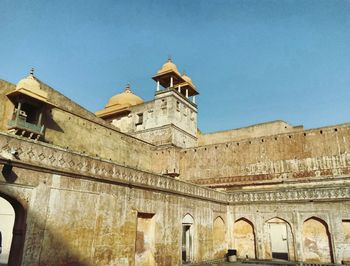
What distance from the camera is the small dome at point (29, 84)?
13.6 m

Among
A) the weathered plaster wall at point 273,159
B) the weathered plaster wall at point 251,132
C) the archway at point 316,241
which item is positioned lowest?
the archway at point 316,241

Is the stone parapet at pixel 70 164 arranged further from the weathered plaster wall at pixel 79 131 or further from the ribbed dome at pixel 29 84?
the ribbed dome at pixel 29 84

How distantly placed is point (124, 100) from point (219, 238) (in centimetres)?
1941

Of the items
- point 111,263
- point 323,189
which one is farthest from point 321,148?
point 111,263

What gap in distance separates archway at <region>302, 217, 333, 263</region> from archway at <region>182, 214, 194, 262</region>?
5.63 metres

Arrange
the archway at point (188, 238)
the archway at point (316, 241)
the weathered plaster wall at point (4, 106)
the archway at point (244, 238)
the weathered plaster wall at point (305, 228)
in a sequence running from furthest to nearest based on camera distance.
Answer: the archway at point (244, 238), the weathered plaster wall at point (4, 106), the archway at point (316, 241), the weathered plaster wall at point (305, 228), the archway at point (188, 238)

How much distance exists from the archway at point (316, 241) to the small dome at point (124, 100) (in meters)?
20.2

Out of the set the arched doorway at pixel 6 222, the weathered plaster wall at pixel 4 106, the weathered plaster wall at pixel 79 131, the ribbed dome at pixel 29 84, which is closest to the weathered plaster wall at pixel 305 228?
the weathered plaster wall at pixel 79 131

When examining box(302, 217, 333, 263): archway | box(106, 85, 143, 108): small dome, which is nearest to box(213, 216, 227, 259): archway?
box(302, 217, 333, 263): archway

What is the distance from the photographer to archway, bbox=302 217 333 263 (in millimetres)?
12555

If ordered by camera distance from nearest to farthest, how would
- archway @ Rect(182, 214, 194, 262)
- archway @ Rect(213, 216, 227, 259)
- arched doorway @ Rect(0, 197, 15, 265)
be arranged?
archway @ Rect(182, 214, 194, 262) < arched doorway @ Rect(0, 197, 15, 265) < archway @ Rect(213, 216, 227, 259)

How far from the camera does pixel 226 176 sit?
19.3 metres

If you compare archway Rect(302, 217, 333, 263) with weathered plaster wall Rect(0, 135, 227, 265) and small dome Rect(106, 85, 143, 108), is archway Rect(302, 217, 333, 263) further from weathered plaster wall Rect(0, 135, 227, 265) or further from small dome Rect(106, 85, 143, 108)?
small dome Rect(106, 85, 143, 108)

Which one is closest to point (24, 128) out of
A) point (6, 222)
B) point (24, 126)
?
point (24, 126)
